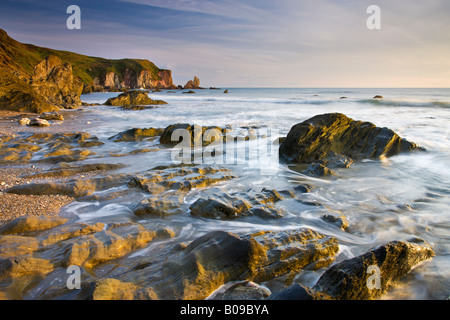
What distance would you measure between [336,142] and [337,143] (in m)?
0.05

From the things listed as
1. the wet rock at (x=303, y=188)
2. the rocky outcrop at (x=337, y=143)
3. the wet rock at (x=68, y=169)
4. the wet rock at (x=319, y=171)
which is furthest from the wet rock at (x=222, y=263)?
the rocky outcrop at (x=337, y=143)

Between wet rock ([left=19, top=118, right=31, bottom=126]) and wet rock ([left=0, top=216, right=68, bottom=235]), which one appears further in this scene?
wet rock ([left=19, top=118, right=31, bottom=126])

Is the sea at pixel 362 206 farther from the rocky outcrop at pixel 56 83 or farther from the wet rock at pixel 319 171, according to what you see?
the rocky outcrop at pixel 56 83

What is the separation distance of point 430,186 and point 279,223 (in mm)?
4301

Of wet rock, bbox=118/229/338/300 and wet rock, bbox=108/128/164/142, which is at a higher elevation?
wet rock, bbox=108/128/164/142

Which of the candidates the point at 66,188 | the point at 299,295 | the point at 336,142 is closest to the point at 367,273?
the point at 299,295

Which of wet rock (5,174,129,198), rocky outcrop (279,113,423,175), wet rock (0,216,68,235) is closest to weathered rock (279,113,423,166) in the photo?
rocky outcrop (279,113,423,175)

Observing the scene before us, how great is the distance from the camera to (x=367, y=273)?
8.07ft

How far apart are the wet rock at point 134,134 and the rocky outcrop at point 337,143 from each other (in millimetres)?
5900

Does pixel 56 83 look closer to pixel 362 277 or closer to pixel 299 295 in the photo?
pixel 299 295

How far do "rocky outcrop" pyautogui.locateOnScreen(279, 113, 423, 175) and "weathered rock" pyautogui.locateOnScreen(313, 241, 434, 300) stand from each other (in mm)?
4813

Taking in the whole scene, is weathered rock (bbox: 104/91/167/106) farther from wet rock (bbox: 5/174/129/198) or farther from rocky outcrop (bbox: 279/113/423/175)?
wet rock (bbox: 5/174/129/198)

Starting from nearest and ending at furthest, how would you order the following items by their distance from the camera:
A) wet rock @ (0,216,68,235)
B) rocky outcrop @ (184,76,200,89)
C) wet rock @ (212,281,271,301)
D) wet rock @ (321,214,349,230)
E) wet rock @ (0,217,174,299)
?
1. wet rock @ (0,217,174,299)
2. wet rock @ (212,281,271,301)
3. wet rock @ (0,216,68,235)
4. wet rock @ (321,214,349,230)
5. rocky outcrop @ (184,76,200,89)

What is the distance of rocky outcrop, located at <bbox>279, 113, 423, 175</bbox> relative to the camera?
311 inches
